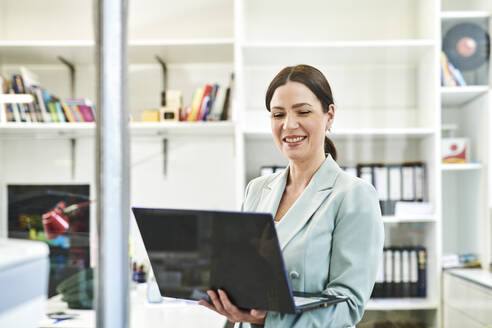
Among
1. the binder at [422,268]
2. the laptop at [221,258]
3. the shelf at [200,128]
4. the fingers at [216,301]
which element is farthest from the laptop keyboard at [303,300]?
the shelf at [200,128]

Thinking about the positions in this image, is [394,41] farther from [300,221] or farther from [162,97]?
[162,97]

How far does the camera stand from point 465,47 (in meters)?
1.59

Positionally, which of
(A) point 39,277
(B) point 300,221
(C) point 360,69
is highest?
(C) point 360,69

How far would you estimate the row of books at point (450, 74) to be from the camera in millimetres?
1408

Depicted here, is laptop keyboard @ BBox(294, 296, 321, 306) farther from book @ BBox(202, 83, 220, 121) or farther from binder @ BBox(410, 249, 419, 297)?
book @ BBox(202, 83, 220, 121)

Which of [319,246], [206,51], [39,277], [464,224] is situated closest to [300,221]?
[319,246]

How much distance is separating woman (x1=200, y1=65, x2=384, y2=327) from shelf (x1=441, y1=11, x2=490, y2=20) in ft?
2.68

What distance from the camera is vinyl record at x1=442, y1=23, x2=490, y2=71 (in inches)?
61.4

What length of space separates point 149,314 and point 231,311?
0.82ft

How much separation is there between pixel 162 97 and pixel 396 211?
95 cm

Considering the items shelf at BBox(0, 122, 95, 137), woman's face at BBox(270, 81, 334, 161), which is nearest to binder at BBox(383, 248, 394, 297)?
woman's face at BBox(270, 81, 334, 161)

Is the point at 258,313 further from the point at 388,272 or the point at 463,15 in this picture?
the point at 463,15

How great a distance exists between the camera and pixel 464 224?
142 centimetres

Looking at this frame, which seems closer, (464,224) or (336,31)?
(336,31)
